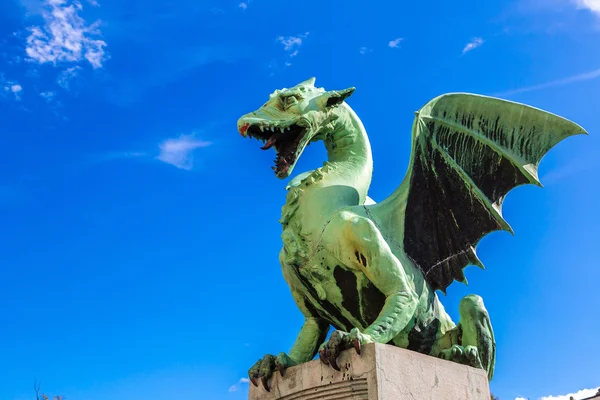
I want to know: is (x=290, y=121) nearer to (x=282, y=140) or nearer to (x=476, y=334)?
(x=282, y=140)

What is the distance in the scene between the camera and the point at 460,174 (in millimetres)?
5570

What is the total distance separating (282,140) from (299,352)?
1699 millimetres

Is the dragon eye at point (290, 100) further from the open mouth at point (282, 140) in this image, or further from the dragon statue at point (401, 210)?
the open mouth at point (282, 140)

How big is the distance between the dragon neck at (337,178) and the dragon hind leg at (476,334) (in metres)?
1.21

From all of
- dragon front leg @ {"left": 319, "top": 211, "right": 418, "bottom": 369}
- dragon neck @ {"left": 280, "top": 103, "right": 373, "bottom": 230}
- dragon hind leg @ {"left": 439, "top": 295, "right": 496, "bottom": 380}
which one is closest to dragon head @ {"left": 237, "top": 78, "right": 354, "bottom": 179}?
dragon neck @ {"left": 280, "top": 103, "right": 373, "bottom": 230}

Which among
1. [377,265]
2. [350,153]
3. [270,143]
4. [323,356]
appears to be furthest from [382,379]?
[350,153]

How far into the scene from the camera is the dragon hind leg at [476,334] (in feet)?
16.3

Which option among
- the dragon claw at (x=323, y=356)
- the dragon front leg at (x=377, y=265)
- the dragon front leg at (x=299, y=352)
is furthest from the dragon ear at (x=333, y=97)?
the dragon claw at (x=323, y=356)

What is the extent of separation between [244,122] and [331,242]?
1176 mm

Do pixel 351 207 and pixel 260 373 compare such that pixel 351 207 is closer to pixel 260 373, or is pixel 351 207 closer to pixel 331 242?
pixel 331 242

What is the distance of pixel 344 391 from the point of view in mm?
4160

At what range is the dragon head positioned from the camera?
5276 millimetres

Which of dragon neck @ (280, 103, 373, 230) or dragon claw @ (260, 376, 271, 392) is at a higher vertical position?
dragon neck @ (280, 103, 373, 230)

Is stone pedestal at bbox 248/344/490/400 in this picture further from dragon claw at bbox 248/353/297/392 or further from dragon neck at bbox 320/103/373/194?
dragon neck at bbox 320/103/373/194
